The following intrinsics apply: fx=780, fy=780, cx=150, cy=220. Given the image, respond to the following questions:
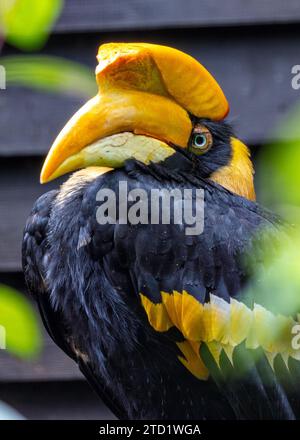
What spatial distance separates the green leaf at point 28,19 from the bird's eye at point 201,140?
700 millimetres

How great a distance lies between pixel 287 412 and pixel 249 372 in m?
0.06

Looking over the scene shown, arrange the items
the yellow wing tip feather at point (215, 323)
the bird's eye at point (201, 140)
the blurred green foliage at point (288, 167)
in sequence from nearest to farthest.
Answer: the blurred green foliage at point (288, 167)
the yellow wing tip feather at point (215, 323)
the bird's eye at point (201, 140)

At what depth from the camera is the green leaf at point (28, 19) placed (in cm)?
32

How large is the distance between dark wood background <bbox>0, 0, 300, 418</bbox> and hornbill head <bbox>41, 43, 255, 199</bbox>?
25cm

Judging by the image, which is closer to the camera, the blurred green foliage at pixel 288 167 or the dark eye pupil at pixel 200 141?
the blurred green foliage at pixel 288 167

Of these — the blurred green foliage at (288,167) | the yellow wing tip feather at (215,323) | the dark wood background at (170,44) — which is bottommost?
the yellow wing tip feather at (215,323)

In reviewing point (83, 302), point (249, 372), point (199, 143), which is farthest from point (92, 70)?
point (249, 372)

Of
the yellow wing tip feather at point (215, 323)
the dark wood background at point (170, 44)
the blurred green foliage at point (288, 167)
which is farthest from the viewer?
the dark wood background at point (170, 44)

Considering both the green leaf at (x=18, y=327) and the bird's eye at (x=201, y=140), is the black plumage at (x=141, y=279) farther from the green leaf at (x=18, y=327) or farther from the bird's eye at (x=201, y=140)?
the green leaf at (x=18, y=327)

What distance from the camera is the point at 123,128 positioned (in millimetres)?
897

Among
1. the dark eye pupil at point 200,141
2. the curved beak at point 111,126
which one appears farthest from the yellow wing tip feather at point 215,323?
the dark eye pupil at point 200,141
